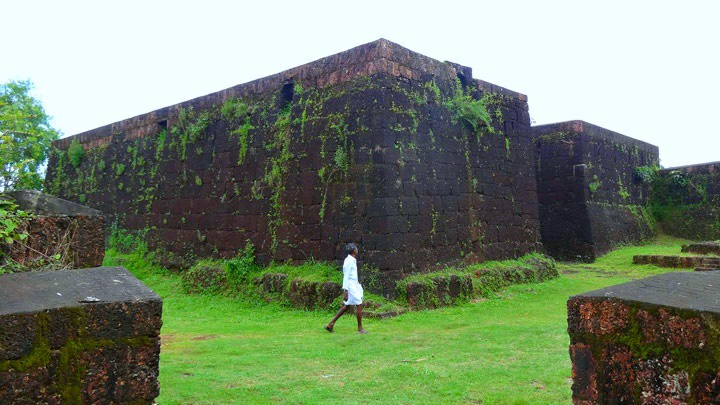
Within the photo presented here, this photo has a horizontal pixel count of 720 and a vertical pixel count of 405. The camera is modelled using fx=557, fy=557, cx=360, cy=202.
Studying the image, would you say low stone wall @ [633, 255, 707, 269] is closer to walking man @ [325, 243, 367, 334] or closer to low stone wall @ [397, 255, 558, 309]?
low stone wall @ [397, 255, 558, 309]

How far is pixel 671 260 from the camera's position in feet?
40.0

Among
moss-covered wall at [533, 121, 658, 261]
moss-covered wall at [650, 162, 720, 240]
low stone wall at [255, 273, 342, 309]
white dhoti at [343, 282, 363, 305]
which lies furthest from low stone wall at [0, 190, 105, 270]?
moss-covered wall at [650, 162, 720, 240]

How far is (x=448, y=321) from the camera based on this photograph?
7871mm

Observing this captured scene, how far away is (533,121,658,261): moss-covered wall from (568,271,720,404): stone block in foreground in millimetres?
13170

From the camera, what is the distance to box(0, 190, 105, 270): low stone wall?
3.89 meters

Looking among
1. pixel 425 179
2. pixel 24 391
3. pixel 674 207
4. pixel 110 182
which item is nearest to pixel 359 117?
pixel 425 179

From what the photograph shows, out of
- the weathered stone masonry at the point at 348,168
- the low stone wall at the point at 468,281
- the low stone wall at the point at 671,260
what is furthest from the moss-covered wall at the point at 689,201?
the low stone wall at the point at 468,281

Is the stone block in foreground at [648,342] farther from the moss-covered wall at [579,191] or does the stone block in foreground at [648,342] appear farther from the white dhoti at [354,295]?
the moss-covered wall at [579,191]

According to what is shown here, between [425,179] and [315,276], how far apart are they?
8.02 ft

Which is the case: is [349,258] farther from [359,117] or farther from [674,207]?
[674,207]

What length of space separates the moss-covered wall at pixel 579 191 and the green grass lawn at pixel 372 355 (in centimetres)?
526

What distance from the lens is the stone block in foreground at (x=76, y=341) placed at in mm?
2193

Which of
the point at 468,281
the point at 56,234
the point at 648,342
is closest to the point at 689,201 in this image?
the point at 468,281

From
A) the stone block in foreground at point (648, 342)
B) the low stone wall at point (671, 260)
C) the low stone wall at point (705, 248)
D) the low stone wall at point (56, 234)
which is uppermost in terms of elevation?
the low stone wall at point (56, 234)
